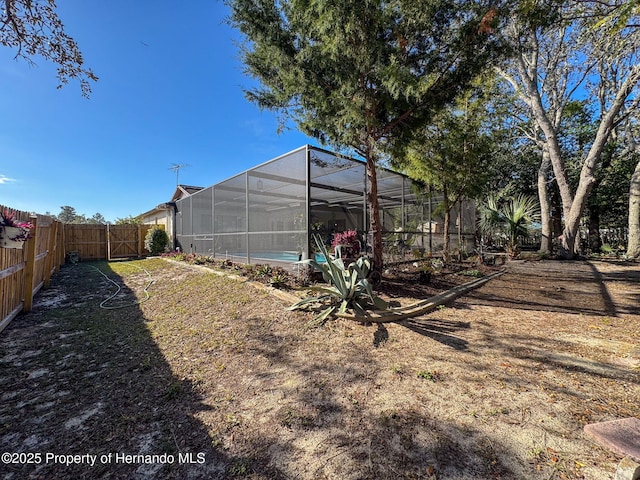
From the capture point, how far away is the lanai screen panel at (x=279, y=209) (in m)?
5.11

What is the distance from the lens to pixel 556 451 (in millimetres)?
1299

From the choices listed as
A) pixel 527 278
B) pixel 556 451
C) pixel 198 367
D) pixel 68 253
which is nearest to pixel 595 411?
pixel 556 451

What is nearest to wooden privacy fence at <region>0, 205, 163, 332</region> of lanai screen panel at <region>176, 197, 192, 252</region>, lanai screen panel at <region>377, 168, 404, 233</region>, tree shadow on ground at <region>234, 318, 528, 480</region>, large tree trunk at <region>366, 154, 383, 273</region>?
lanai screen panel at <region>176, 197, 192, 252</region>

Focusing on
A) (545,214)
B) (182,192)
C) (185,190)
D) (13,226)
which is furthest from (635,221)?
(182,192)

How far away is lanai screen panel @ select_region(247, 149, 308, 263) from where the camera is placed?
201 inches

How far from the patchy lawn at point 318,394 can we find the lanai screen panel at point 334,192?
9.52ft

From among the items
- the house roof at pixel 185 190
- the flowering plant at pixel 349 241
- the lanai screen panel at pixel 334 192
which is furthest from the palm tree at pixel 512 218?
the house roof at pixel 185 190

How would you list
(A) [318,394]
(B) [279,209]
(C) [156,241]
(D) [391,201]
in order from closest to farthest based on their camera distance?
(A) [318,394], (B) [279,209], (D) [391,201], (C) [156,241]

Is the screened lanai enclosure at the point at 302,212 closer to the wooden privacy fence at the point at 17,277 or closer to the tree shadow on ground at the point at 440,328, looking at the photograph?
the tree shadow on ground at the point at 440,328

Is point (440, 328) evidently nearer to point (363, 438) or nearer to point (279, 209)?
point (363, 438)

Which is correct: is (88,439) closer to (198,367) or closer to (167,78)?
(198,367)

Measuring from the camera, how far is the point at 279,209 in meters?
5.96

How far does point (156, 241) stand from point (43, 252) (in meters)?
7.01

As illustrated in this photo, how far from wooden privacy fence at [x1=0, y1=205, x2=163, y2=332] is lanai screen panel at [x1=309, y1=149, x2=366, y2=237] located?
4.45 metres
